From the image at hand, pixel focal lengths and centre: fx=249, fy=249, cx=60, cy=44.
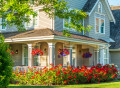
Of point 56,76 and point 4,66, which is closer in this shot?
point 4,66

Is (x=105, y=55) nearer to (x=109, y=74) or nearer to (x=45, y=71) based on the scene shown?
(x=109, y=74)

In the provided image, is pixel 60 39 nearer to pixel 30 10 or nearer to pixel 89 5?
pixel 30 10

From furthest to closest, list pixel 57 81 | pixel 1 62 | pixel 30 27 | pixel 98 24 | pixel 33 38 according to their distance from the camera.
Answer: pixel 98 24 < pixel 30 27 < pixel 33 38 < pixel 57 81 < pixel 1 62

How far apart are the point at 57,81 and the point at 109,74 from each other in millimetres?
5419

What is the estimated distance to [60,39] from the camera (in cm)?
1797

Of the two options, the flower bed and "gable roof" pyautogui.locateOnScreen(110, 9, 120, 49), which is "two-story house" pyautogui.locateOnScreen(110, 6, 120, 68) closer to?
"gable roof" pyautogui.locateOnScreen(110, 9, 120, 49)

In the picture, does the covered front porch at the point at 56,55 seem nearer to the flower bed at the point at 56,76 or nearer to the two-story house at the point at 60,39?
the two-story house at the point at 60,39

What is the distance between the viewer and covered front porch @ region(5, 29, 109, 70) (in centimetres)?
1797

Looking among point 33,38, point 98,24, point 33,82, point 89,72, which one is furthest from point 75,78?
Result: point 98,24

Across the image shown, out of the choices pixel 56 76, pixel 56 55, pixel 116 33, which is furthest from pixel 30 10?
pixel 116 33

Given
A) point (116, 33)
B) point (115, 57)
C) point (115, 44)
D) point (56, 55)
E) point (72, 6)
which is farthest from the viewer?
point (116, 33)

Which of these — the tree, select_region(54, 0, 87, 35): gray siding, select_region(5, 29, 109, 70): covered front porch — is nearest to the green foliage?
the tree

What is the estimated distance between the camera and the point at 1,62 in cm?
988

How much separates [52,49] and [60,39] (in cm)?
95
